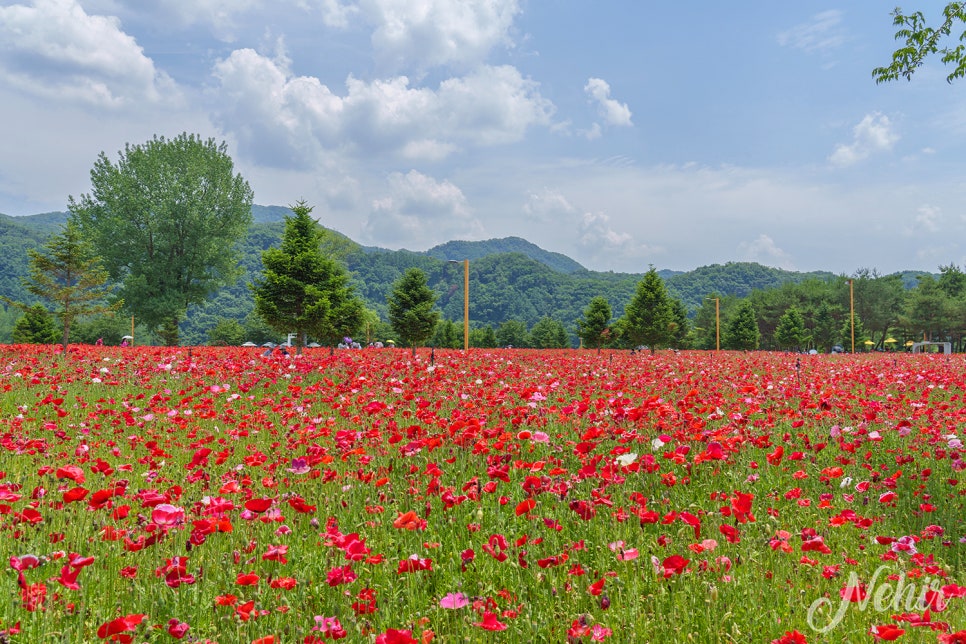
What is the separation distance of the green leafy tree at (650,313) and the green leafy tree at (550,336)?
37.6m

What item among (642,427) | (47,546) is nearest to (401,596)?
(47,546)

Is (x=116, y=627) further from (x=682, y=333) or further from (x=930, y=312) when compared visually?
(x=930, y=312)

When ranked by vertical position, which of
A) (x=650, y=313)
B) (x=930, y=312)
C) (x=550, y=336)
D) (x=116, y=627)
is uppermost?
(x=930, y=312)

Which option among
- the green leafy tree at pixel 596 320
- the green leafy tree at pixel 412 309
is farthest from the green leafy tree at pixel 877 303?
the green leafy tree at pixel 412 309

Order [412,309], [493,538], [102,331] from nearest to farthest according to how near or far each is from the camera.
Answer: [493,538] → [412,309] → [102,331]

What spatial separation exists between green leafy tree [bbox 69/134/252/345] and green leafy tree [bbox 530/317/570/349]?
50075 millimetres

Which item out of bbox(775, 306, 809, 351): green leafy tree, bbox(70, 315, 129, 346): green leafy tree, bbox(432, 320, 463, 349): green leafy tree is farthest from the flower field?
bbox(432, 320, 463, 349): green leafy tree

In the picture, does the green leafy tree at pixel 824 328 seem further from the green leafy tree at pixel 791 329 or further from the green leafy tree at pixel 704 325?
the green leafy tree at pixel 704 325

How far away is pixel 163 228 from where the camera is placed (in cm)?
3556

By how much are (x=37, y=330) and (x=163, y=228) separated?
23.0 meters

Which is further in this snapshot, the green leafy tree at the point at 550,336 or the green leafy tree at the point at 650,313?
the green leafy tree at the point at 550,336

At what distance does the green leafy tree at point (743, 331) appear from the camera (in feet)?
200

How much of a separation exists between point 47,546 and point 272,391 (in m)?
6.66

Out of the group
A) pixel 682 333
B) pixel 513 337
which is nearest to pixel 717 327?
pixel 682 333
